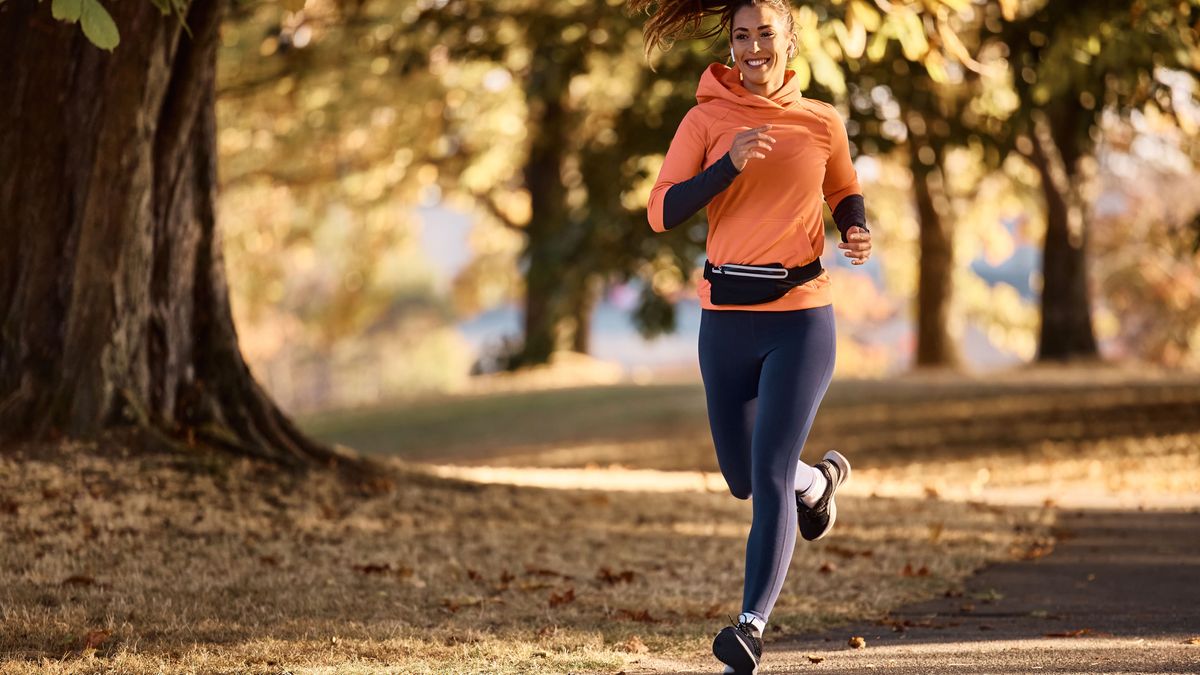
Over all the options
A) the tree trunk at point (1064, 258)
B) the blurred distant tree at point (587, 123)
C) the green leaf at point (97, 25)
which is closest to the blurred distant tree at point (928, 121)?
the blurred distant tree at point (587, 123)

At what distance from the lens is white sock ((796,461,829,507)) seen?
5086mm

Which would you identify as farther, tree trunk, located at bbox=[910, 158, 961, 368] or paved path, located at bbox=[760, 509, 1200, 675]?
tree trunk, located at bbox=[910, 158, 961, 368]

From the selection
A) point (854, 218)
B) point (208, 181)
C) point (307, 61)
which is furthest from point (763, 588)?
point (307, 61)

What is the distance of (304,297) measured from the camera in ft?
182

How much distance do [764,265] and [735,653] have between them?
51.0 inches

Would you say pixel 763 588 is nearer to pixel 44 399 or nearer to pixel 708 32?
pixel 708 32

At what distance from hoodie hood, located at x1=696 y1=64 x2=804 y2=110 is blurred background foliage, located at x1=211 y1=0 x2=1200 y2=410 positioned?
10.1 ft

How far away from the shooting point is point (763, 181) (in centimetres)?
482

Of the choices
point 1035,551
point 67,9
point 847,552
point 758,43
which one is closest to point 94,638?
point 67,9

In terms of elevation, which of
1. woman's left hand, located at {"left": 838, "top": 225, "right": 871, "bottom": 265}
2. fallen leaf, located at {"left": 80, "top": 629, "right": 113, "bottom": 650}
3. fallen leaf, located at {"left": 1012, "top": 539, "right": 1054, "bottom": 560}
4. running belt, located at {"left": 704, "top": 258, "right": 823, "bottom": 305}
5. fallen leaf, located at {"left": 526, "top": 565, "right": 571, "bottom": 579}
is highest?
woman's left hand, located at {"left": 838, "top": 225, "right": 871, "bottom": 265}

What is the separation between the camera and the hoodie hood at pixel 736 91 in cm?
485

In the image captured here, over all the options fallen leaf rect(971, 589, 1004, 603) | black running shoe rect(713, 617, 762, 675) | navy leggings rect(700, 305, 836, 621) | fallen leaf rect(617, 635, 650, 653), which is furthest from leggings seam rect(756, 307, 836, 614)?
fallen leaf rect(971, 589, 1004, 603)

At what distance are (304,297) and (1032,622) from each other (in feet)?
168

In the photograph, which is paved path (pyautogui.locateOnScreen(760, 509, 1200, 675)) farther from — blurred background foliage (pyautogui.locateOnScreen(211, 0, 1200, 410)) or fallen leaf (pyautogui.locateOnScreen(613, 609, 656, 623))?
blurred background foliage (pyautogui.locateOnScreen(211, 0, 1200, 410))
